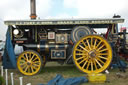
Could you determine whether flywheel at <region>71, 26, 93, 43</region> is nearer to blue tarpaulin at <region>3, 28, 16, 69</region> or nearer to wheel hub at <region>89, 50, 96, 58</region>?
wheel hub at <region>89, 50, 96, 58</region>

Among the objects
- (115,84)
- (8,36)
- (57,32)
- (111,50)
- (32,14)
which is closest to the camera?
(115,84)

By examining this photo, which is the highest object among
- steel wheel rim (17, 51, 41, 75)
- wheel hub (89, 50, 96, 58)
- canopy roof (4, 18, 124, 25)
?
canopy roof (4, 18, 124, 25)

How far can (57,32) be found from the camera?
23.6 feet

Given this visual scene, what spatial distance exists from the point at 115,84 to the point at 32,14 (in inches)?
411

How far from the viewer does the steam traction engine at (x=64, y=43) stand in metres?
6.23

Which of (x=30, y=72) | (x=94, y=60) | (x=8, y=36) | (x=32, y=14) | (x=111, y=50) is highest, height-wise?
(x=32, y=14)

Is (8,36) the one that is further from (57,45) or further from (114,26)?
(114,26)

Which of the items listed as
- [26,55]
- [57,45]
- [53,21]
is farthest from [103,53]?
[26,55]

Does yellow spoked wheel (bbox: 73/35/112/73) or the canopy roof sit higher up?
the canopy roof

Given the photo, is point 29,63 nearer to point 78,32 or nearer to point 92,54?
point 78,32

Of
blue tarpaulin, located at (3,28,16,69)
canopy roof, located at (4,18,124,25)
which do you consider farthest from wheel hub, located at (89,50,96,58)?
blue tarpaulin, located at (3,28,16,69)

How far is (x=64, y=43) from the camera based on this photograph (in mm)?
6852

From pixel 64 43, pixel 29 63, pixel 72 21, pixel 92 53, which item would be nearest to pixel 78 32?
pixel 72 21

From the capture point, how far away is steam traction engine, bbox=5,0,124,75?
20.5ft
